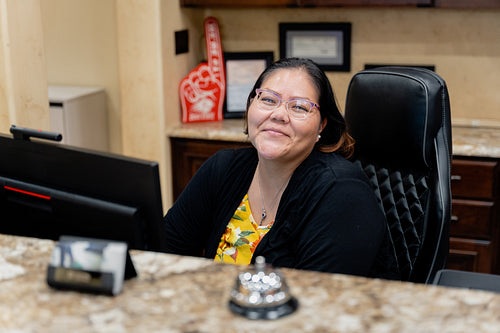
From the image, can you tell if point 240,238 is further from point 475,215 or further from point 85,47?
point 85,47

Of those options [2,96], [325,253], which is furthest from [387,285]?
[2,96]

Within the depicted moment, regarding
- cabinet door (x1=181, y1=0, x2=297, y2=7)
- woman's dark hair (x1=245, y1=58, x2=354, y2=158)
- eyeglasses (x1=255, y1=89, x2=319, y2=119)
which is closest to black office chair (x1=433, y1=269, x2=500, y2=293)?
woman's dark hair (x1=245, y1=58, x2=354, y2=158)

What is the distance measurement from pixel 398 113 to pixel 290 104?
329mm

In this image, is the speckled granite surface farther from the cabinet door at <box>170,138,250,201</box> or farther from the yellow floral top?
the yellow floral top

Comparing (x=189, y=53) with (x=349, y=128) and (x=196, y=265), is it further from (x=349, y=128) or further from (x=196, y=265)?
(x=196, y=265)

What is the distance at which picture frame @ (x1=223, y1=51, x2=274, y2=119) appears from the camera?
3670 millimetres

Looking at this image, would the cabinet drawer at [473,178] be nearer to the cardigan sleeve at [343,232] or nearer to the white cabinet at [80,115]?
the cardigan sleeve at [343,232]

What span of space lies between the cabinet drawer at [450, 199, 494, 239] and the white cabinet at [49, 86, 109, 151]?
198 centimetres

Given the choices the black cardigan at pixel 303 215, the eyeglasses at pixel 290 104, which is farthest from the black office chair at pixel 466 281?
the eyeglasses at pixel 290 104

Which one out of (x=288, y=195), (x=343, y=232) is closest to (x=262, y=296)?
(x=343, y=232)

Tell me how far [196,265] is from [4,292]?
34cm

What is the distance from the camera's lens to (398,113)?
6.31 feet

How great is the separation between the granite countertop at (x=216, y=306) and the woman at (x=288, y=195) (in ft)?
1.59

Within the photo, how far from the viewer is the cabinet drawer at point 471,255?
122 inches
